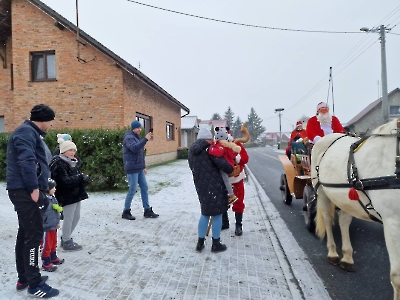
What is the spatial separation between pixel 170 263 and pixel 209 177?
1166 mm

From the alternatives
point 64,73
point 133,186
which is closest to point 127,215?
point 133,186

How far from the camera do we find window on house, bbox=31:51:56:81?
42.3 feet

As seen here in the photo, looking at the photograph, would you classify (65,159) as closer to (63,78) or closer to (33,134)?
(33,134)

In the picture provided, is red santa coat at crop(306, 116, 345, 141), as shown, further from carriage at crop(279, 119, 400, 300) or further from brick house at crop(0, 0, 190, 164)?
brick house at crop(0, 0, 190, 164)

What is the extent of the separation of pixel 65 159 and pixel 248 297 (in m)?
2.75

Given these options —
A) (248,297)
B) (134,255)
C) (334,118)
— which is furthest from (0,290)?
(334,118)

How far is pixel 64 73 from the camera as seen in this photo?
1260 centimetres

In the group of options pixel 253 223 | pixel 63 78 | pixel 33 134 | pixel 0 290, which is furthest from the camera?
pixel 63 78

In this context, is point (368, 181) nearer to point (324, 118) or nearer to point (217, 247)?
point (217, 247)

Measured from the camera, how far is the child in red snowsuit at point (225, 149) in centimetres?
398

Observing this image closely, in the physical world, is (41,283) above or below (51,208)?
below

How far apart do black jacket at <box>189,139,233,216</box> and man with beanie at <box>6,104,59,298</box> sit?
180cm

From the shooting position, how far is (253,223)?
5625mm

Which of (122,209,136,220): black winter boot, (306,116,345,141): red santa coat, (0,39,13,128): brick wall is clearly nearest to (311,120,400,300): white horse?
(306,116,345,141): red santa coat
